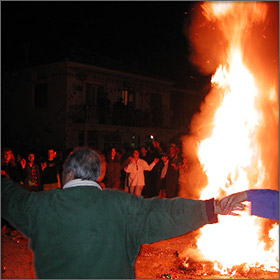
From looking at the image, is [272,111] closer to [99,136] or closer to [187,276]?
[187,276]

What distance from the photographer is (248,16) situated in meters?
7.72

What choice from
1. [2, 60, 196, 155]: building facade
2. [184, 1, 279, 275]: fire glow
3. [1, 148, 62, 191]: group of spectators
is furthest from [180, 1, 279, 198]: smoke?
[2, 60, 196, 155]: building facade

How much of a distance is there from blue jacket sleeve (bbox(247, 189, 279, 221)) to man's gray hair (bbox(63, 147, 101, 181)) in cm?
119

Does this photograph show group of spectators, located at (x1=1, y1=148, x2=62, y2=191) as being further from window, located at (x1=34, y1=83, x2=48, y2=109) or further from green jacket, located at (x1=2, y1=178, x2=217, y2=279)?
window, located at (x1=34, y1=83, x2=48, y2=109)

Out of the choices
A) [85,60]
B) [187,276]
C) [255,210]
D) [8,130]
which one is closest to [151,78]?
[85,60]

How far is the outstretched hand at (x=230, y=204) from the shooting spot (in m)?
2.29

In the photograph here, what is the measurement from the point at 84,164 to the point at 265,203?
142 centimetres

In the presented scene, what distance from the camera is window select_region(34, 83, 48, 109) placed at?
20.8m

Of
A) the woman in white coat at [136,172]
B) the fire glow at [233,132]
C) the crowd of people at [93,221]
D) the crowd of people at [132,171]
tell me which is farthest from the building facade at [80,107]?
the crowd of people at [93,221]

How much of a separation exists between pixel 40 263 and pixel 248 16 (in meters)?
7.37

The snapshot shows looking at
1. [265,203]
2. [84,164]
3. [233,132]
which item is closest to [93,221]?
[84,164]

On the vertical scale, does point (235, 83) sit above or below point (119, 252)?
above

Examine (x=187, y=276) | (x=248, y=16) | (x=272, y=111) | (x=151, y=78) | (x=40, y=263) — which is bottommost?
(x=187, y=276)

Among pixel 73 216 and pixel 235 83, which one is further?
pixel 235 83
